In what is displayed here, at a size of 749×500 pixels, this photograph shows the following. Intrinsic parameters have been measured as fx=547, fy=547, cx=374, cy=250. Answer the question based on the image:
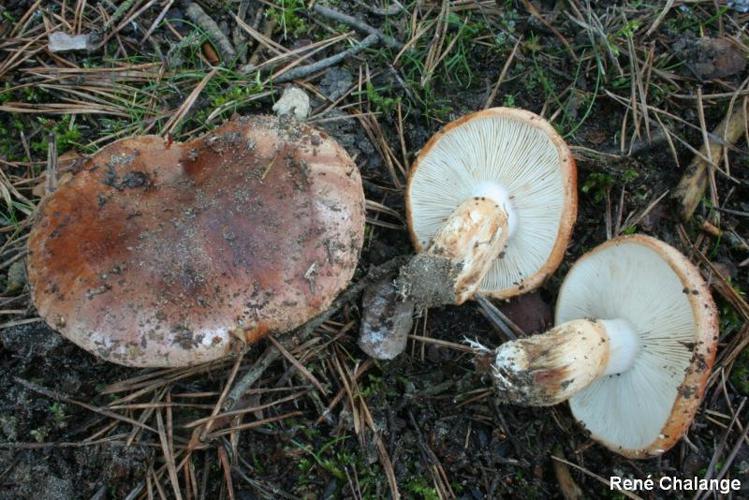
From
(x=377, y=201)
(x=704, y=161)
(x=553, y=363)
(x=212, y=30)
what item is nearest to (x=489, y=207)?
(x=377, y=201)

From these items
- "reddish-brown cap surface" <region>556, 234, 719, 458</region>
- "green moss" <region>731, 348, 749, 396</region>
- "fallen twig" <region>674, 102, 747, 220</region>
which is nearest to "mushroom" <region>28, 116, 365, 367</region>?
"reddish-brown cap surface" <region>556, 234, 719, 458</region>

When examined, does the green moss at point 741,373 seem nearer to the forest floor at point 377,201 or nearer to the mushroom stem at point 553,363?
the forest floor at point 377,201

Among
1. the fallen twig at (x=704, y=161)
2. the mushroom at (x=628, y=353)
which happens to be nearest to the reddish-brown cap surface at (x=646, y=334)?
the mushroom at (x=628, y=353)

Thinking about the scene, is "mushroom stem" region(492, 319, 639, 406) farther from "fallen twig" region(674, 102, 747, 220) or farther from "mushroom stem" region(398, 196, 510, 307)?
"fallen twig" region(674, 102, 747, 220)

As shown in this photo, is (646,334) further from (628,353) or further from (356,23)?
(356,23)

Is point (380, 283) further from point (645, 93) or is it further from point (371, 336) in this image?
point (645, 93)

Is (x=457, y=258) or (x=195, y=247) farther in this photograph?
(x=457, y=258)
